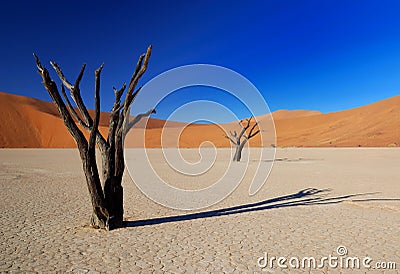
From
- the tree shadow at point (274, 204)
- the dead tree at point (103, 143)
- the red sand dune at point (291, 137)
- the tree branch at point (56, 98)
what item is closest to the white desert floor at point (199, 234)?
the tree shadow at point (274, 204)

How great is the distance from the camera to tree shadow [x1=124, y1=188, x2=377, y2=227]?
6.83 m

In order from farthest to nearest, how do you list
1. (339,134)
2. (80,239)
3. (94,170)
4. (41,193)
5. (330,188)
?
1. (339,134)
2. (330,188)
3. (41,193)
4. (94,170)
5. (80,239)

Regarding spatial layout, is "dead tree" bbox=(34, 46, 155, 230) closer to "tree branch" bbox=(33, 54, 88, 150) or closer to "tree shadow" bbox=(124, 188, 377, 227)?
"tree branch" bbox=(33, 54, 88, 150)

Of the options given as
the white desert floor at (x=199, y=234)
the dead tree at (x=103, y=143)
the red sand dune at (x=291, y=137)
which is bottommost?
the white desert floor at (x=199, y=234)

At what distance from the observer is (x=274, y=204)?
28.1ft

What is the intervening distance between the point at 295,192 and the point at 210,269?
23.6ft

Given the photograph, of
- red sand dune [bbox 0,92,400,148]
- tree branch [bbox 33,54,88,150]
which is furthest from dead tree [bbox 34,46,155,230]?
red sand dune [bbox 0,92,400,148]

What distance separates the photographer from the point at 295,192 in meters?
10.5

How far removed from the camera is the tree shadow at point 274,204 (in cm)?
683

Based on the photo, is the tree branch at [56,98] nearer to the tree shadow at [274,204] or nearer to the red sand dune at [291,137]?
the tree shadow at [274,204]

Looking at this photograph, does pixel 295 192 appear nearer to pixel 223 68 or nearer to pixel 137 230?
pixel 223 68

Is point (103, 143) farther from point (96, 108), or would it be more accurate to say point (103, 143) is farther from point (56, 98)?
point (56, 98)

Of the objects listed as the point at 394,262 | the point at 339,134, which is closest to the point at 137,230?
the point at 394,262

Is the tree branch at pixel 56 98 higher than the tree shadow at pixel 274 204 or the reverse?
higher
